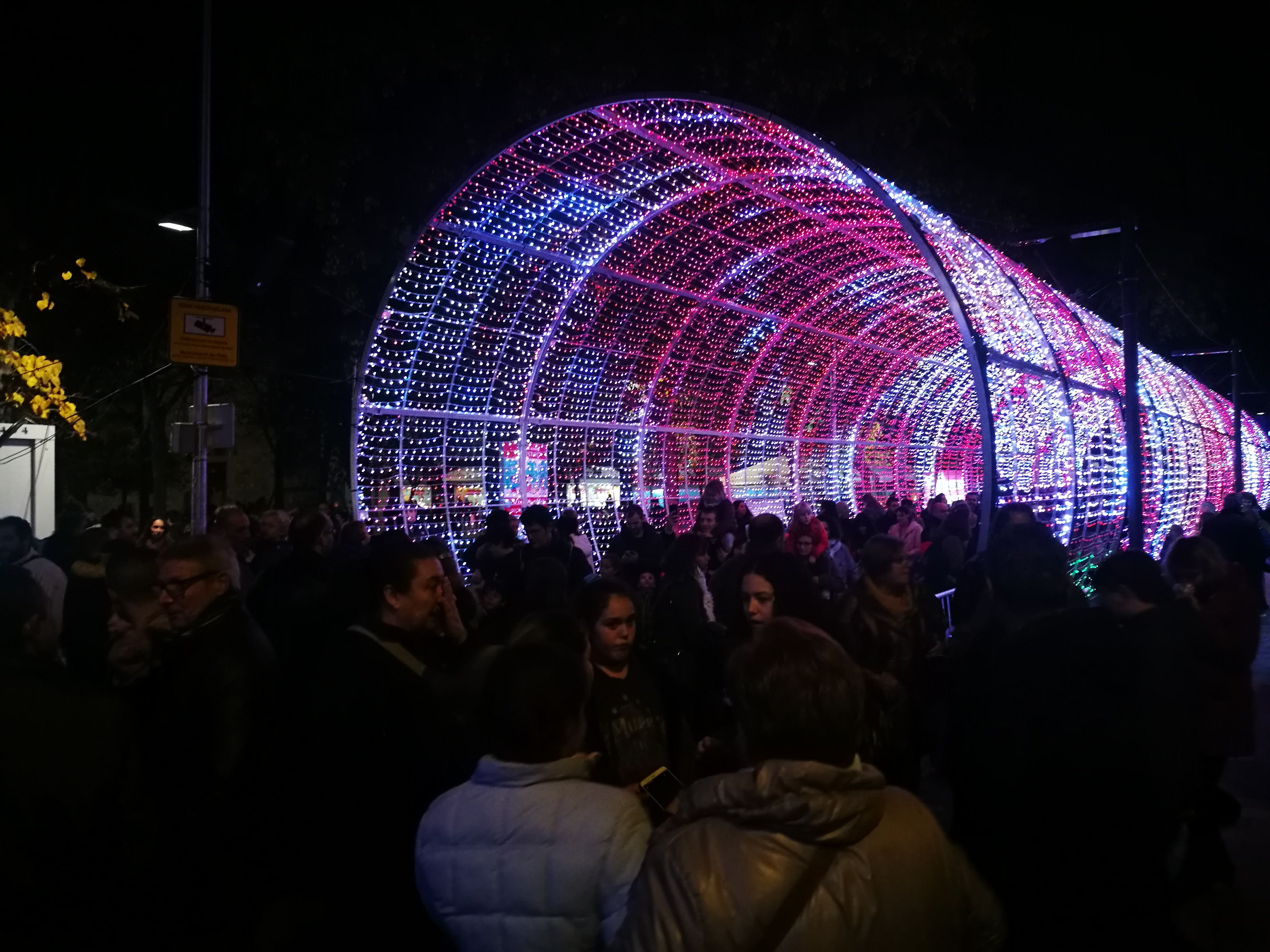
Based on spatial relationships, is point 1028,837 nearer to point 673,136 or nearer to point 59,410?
point 673,136

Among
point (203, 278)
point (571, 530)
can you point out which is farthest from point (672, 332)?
point (203, 278)

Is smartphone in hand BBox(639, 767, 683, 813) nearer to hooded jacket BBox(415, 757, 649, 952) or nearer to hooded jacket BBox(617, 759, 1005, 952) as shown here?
hooded jacket BBox(415, 757, 649, 952)

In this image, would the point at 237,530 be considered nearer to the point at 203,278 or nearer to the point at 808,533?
the point at 203,278

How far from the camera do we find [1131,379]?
12336mm

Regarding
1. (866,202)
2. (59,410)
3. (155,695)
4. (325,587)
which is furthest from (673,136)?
(59,410)

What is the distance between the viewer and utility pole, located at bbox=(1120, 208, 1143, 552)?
12.1 m

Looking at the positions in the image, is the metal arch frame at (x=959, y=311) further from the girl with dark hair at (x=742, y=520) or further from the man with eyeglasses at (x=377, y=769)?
the man with eyeglasses at (x=377, y=769)

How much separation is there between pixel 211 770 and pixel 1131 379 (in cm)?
1171

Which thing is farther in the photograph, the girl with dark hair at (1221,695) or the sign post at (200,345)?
the sign post at (200,345)

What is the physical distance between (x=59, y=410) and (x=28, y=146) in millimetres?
4669

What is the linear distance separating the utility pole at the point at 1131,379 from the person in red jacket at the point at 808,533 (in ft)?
12.0

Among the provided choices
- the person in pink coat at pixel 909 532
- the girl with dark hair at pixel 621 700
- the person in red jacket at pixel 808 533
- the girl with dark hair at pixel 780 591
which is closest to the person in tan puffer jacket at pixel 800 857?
the girl with dark hair at pixel 621 700

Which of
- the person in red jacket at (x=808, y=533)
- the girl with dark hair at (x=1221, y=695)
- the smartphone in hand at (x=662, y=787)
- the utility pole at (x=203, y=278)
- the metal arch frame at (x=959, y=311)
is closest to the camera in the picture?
the smartphone in hand at (x=662, y=787)

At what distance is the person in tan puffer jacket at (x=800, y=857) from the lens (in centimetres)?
192
